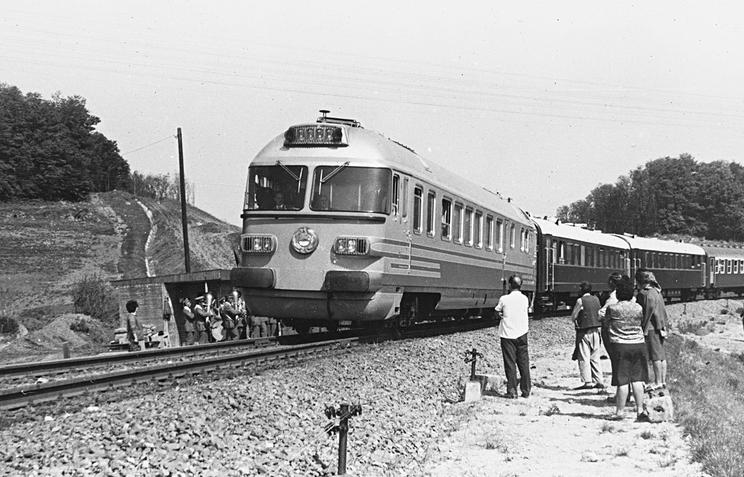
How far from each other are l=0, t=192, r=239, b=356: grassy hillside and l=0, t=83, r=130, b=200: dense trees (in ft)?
7.94

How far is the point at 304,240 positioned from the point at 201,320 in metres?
7.09

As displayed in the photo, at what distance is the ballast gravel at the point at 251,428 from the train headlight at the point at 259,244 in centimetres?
249

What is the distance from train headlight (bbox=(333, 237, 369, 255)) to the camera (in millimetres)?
13898

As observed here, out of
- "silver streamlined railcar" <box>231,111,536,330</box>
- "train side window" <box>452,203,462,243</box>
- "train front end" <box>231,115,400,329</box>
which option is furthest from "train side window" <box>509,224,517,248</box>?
"train front end" <box>231,115,400,329</box>

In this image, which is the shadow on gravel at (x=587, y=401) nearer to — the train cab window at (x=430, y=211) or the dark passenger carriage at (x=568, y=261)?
the train cab window at (x=430, y=211)

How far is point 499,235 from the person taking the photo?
2247 centimetres

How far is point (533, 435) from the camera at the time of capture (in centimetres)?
988

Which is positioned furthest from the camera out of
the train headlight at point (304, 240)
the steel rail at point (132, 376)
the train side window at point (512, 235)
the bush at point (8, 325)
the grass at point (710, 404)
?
the bush at point (8, 325)

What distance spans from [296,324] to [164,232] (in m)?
79.5

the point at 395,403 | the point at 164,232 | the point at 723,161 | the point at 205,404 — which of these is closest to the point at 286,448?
the point at 205,404

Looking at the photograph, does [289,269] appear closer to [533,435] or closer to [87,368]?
[87,368]

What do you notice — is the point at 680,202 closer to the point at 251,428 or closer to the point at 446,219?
the point at 446,219

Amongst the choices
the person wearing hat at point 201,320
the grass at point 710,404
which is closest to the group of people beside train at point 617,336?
the grass at point 710,404

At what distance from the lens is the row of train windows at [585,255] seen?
103 ft
